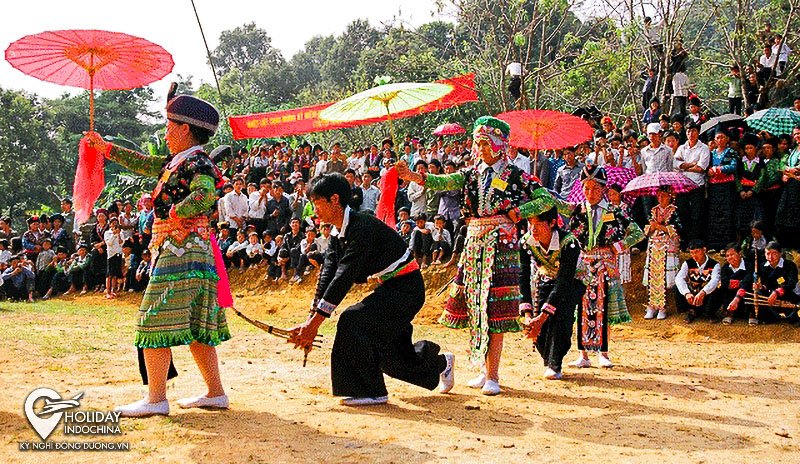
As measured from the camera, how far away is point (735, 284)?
31.8 feet

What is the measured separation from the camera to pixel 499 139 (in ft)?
18.8

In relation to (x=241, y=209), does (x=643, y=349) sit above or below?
below

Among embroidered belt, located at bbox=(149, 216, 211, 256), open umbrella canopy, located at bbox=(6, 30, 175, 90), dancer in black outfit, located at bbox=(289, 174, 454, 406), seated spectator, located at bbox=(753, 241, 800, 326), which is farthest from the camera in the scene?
seated spectator, located at bbox=(753, 241, 800, 326)

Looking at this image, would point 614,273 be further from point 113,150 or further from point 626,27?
point 626,27

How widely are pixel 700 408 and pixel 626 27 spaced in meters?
10.7

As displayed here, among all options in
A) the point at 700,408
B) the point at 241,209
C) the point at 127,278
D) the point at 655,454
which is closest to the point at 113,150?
the point at 655,454

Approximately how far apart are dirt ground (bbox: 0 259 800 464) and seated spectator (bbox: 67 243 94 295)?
784 cm

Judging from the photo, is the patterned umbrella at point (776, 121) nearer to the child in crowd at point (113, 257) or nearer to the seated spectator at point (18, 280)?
the child in crowd at point (113, 257)

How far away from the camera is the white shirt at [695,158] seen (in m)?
10.5

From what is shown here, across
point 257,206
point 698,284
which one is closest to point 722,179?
point 698,284

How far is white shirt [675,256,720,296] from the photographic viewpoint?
388 inches

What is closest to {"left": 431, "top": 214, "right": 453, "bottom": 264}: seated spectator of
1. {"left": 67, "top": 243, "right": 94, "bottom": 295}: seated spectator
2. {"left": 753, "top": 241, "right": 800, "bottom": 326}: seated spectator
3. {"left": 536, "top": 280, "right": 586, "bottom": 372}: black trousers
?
{"left": 753, "top": 241, "right": 800, "bottom": 326}: seated spectator

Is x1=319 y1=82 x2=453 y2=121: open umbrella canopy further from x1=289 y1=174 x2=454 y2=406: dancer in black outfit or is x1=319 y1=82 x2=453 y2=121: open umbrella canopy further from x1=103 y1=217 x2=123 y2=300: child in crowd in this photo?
x1=103 y1=217 x2=123 y2=300: child in crowd

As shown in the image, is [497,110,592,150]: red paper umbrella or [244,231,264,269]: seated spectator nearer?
[497,110,592,150]: red paper umbrella
